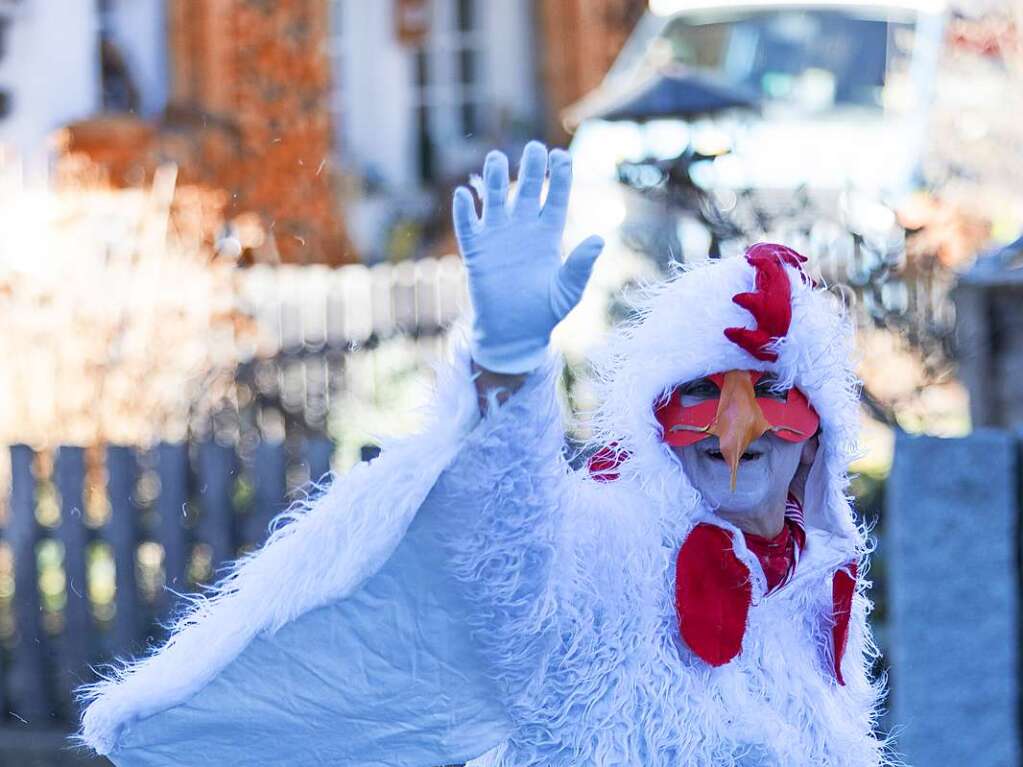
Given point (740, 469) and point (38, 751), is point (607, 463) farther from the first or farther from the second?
point (38, 751)

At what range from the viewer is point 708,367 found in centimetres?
231

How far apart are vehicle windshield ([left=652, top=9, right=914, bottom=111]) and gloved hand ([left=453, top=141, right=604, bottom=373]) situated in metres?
6.91

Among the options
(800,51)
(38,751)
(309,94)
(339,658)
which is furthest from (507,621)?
(309,94)

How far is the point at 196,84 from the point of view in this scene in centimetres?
1049

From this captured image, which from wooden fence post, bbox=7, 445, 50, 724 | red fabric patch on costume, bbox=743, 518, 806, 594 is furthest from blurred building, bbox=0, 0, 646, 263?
red fabric patch on costume, bbox=743, 518, 806, 594

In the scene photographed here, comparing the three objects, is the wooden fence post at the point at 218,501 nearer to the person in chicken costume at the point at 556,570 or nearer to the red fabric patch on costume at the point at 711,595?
the person in chicken costume at the point at 556,570

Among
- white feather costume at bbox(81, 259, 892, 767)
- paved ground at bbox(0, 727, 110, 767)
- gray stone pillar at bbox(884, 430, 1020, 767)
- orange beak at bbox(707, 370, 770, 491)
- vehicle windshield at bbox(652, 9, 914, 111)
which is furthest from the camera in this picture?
vehicle windshield at bbox(652, 9, 914, 111)

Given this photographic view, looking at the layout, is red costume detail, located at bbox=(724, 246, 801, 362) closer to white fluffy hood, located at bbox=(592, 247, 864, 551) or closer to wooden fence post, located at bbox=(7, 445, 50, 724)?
white fluffy hood, located at bbox=(592, 247, 864, 551)

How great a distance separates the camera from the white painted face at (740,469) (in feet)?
7.63

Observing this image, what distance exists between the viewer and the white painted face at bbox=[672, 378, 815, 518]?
7.63ft

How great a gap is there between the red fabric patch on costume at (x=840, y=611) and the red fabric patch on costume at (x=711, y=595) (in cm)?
23

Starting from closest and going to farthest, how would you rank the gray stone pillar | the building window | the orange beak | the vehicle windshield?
the orange beak
the gray stone pillar
the vehicle windshield
the building window

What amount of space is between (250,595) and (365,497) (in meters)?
0.21

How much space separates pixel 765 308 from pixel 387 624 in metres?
0.70
